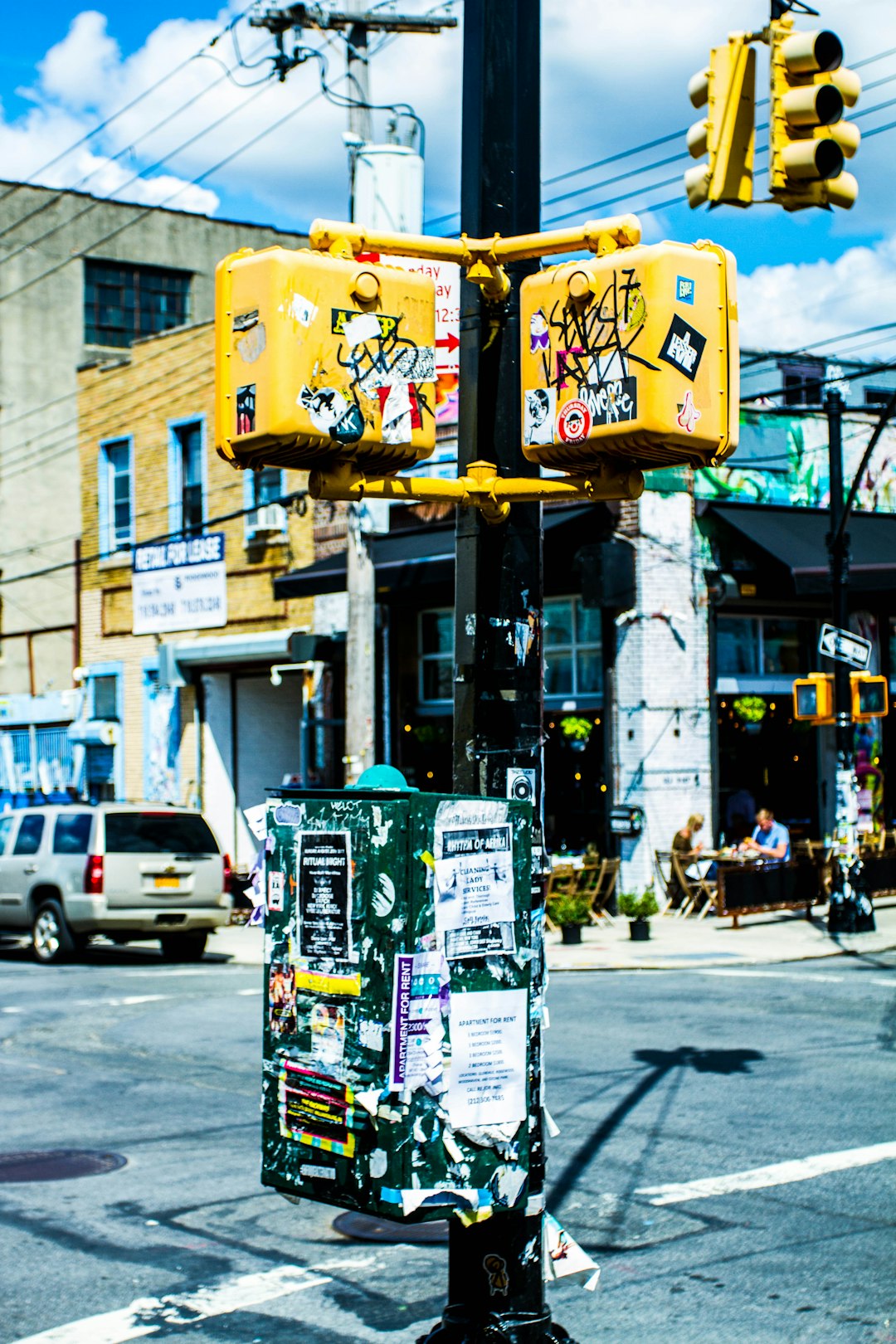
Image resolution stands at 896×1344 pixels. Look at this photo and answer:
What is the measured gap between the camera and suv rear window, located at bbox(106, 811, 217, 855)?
1733 centimetres

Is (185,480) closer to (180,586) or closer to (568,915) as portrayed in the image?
(180,586)

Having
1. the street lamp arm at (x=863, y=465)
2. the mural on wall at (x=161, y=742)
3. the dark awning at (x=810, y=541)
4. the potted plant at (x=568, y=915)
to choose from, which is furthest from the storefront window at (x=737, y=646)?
the mural on wall at (x=161, y=742)

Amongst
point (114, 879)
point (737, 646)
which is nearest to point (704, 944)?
point (737, 646)

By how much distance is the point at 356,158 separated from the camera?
684 inches

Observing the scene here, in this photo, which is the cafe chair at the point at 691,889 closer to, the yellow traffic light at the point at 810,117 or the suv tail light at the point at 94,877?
the suv tail light at the point at 94,877

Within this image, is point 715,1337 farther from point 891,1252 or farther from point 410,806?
point 410,806

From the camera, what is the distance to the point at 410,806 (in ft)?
12.5

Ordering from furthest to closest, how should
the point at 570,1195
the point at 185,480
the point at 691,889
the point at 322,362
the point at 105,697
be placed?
the point at 105,697 < the point at 185,480 < the point at 691,889 < the point at 570,1195 < the point at 322,362

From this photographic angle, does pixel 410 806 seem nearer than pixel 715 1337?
Yes

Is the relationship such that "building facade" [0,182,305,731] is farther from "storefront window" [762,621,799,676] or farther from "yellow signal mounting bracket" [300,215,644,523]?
"yellow signal mounting bracket" [300,215,644,523]

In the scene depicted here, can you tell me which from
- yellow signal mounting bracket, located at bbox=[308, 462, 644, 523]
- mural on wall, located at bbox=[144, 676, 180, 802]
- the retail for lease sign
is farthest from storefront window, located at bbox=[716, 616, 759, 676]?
yellow signal mounting bracket, located at bbox=[308, 462, 644, 523]

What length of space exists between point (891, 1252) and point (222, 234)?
38569 mm

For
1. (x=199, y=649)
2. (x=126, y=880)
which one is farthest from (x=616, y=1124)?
(x=199, y=649)

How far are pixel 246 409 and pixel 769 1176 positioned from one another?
5.09 m
